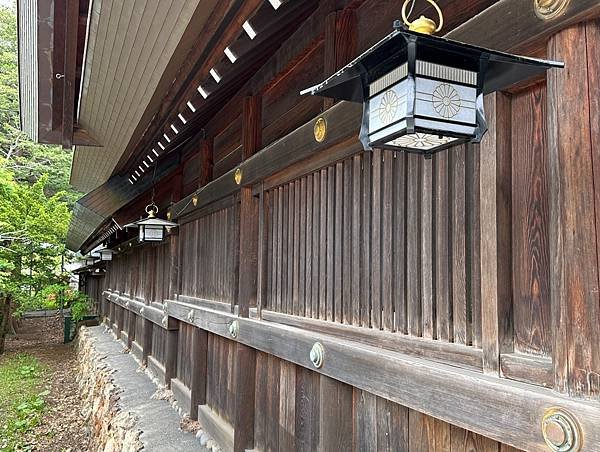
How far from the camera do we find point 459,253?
2.04m

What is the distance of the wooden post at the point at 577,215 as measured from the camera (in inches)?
57.3

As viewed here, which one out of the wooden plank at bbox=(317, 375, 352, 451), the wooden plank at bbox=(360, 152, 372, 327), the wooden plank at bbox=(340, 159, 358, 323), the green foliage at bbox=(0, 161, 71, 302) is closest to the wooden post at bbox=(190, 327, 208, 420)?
the wooden plank at bbox=(317, 375, 352, 451)

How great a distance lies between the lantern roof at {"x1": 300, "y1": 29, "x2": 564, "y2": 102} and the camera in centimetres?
151

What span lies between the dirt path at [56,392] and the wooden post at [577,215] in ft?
29.8

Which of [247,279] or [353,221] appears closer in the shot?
[353,221]

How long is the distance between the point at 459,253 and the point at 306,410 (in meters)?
1.92

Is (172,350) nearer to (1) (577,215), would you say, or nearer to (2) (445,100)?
(2) (445,100)

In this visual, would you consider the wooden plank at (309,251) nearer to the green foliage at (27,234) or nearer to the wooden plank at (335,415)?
the wooden plank at (335,415)

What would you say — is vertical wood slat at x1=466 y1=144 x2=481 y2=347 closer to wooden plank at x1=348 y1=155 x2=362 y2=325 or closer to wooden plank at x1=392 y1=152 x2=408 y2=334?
wooden plank at x1=392 y1=152 x2=408 y2=334

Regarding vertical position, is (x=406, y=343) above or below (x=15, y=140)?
below

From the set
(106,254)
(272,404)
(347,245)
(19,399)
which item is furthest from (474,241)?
(106,254)

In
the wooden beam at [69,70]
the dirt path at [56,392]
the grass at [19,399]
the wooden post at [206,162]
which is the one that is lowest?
the dirt path at [56,392]

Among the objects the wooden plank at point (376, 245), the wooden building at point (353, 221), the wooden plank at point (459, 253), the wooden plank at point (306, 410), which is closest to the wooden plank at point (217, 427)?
the wooden building at point (353, 221)

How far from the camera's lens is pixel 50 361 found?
1566cm
